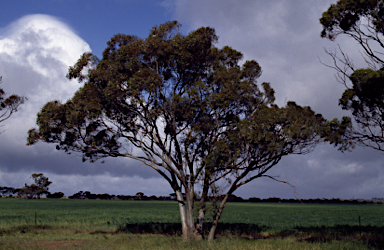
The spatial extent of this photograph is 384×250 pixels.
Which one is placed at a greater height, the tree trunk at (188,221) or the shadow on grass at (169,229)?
the tree trunk at (188,221)

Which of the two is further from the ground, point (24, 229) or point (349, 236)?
point (24, 229)

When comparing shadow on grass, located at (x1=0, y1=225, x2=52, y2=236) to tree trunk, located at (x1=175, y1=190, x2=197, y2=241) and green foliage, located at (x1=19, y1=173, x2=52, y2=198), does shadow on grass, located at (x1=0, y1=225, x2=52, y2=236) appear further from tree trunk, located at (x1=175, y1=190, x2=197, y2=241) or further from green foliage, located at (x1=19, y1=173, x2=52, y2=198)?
green foliage, located at (x1=19, y1=173, x2=52, y2=198)

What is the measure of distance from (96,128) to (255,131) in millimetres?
13230

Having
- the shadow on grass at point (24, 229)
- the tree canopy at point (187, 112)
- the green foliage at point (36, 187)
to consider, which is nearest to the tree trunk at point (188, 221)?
the tree canopy at point (187, 112)

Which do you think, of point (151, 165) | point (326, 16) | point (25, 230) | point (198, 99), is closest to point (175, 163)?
point (151, 165)

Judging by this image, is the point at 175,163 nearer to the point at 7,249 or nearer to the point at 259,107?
the point at 259,107

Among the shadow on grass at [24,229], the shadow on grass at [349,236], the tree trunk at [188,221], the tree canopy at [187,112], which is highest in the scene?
the tree canopy at [187,112]

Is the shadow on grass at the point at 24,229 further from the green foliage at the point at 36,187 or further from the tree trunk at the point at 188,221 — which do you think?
the green foliage at the point at 36,187

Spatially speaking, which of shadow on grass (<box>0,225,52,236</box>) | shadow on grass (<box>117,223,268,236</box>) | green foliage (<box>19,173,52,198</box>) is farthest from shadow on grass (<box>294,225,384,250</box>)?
green foliage (<box>19,173,52,198</box>)

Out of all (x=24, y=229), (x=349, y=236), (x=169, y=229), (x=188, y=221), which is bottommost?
(x=349, y=236)

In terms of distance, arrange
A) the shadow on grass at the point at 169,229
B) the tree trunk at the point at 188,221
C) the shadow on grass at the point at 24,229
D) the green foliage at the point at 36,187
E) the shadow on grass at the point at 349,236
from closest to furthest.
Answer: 1. the shadow on grass at the point at 349,236
2. the tree trunk at the point at 188,221
3. the shadow on grass at the point at 169,229
4. the shadow on grass at the point at 24,229
5. the green foliage at the point at 36,187

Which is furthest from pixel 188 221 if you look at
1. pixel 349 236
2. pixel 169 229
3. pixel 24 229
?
pixel 24 229

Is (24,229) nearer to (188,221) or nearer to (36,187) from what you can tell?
(188,221)

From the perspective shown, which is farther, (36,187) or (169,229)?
(36,187)
